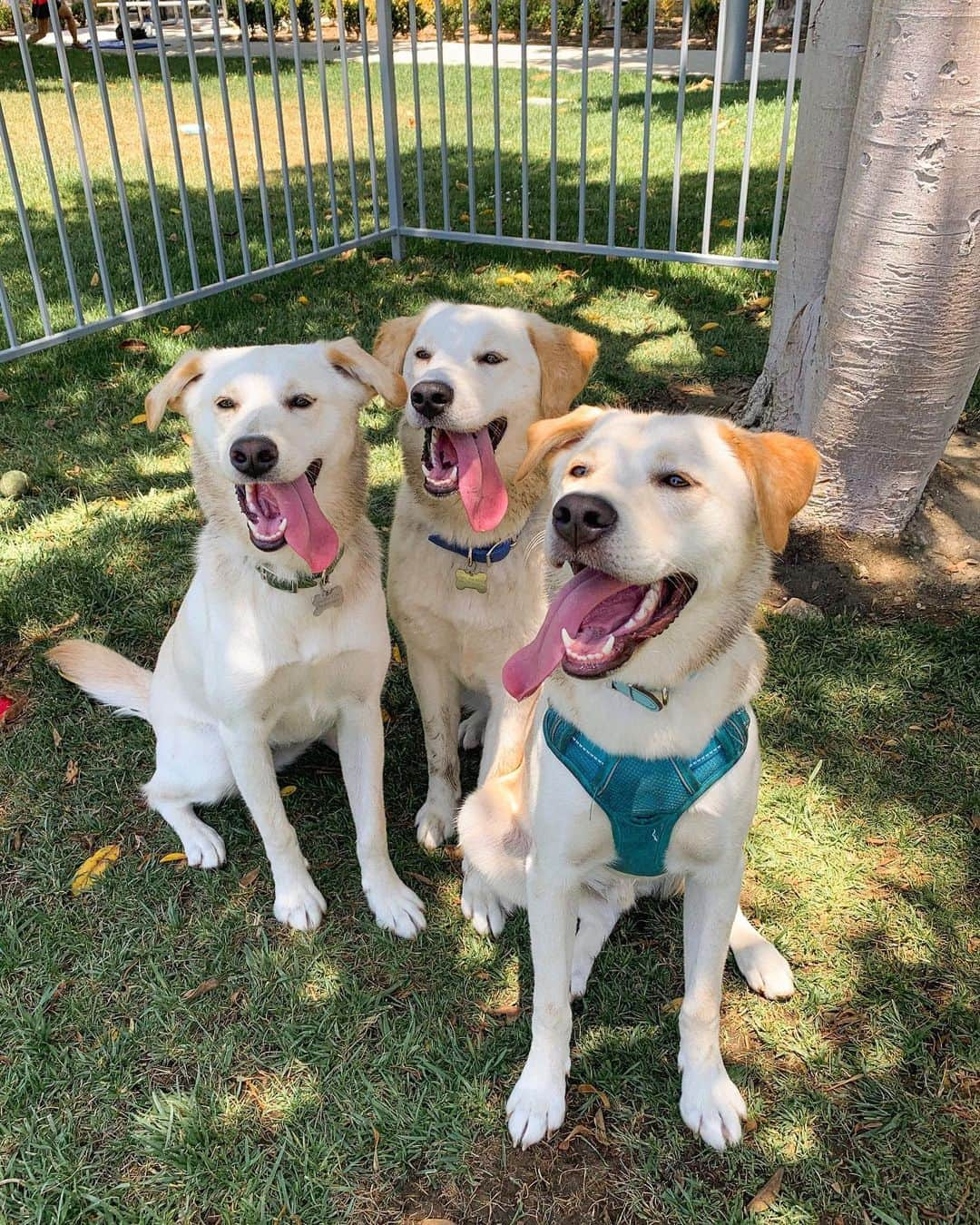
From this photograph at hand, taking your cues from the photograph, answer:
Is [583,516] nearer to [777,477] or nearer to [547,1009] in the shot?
[777,477]

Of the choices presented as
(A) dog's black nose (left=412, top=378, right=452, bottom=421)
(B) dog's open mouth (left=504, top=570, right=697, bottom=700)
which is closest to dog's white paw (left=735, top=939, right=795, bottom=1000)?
(B) dog's open mouth (left=504, top=570, right=697, bottom=700)

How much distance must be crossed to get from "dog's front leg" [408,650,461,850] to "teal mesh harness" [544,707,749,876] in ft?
3.42

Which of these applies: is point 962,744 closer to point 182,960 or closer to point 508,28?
point 182,960

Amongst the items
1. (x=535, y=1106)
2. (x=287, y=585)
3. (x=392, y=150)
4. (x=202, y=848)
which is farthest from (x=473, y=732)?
(x=392, y=150)

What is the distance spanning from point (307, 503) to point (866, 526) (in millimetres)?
2792

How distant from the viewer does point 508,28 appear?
22.1m

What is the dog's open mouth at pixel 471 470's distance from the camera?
2.98 m

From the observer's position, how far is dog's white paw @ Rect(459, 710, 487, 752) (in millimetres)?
3768

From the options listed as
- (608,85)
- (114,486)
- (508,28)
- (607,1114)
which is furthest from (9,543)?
(508,28)

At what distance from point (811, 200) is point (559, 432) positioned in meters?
2.76

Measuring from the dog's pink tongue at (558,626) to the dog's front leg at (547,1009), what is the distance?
1.62ft

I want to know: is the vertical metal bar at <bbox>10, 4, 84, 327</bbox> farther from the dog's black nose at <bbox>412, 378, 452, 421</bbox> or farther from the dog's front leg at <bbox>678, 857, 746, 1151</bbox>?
the dog's front leg at <bbox>678, 857, 746, 1151</bbox>

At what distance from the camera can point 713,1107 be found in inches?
96.2

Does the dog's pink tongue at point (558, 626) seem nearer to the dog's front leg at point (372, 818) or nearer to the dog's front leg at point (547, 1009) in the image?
the dog's front leg at point (547, 1009)
